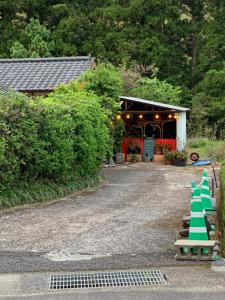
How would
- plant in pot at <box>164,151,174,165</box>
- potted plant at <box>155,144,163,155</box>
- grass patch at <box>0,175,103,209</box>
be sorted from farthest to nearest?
potted plant at <box>155,144,163,155</box> < plant in pot at <box>164,151,174,165</box> < grass patch at <box>0,175,103,209</box>

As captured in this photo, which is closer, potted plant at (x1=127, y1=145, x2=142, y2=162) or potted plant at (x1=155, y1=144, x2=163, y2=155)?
potted plant at (x1=127, y1=145, x2=142, y2=162)

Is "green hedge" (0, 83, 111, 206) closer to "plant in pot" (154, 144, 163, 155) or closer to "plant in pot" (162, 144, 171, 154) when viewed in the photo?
"plant in pot" (162, 144, 171, 154)

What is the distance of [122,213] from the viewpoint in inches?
398

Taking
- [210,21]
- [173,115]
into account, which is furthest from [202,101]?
[173,115]

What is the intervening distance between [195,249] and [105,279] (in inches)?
53.1

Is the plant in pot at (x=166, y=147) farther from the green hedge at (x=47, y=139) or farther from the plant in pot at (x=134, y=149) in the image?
the green hedge at (x=47, y=139)

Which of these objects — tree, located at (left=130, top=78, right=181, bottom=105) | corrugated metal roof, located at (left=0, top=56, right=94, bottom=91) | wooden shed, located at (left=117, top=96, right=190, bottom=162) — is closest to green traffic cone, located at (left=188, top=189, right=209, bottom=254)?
corrugated metal roof, located at (left=0, top=56, right=94, bottom=91)

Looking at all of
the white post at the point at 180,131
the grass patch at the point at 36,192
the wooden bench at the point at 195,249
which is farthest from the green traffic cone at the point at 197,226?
the white post at the point at 180,131

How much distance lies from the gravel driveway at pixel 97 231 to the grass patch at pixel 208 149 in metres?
8.80

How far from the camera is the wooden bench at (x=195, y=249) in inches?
256

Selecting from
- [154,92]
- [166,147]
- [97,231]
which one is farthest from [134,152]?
[97,231]

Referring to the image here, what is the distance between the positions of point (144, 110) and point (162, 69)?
41.6 ft

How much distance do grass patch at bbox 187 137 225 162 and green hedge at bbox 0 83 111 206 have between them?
8550mm

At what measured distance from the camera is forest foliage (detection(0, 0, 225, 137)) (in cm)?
3491
